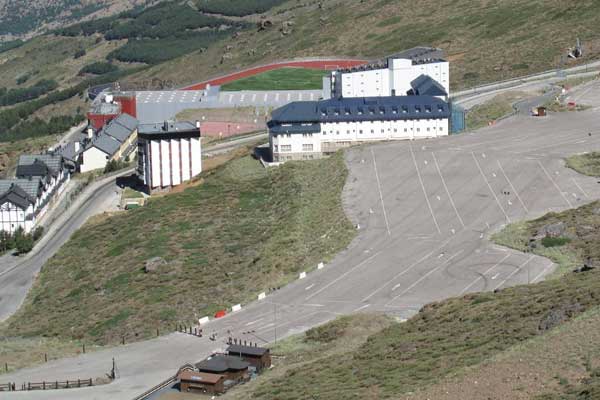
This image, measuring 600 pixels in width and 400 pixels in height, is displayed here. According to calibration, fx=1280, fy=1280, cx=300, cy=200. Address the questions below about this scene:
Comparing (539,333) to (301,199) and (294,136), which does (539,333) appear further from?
(294,136)

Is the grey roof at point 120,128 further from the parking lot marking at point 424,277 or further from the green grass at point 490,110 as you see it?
the parking lot marking at point 424,277

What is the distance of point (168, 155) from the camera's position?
118 meters

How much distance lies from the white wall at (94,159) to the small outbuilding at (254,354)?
2994 inches

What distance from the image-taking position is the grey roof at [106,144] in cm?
13412

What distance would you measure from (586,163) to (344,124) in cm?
2383

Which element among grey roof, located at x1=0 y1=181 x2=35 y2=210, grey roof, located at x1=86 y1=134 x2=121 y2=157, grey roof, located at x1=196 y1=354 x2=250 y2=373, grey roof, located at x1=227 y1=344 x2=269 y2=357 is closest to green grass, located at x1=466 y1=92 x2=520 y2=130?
grey roof, located at x1=86 y1=134 x2=121 y2=157

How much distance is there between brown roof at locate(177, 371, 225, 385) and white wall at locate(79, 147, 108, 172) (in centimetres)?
7966

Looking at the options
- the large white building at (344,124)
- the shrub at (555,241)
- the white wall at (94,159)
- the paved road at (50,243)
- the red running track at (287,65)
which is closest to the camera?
the shrub at (555,241)

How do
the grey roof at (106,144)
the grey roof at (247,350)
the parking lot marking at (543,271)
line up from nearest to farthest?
the grey roof at (247,350), the parking lot marking at (543,271), the grey roof at (106,144)

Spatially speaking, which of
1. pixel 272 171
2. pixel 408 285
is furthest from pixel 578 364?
pixel 272 171

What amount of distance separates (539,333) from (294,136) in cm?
6312

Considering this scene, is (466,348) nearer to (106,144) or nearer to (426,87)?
(426,87)

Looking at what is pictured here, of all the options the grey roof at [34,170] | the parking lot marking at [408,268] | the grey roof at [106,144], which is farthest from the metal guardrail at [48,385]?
the grey roof at [106,144]

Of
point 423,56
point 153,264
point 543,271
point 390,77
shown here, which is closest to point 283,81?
point 423,56
